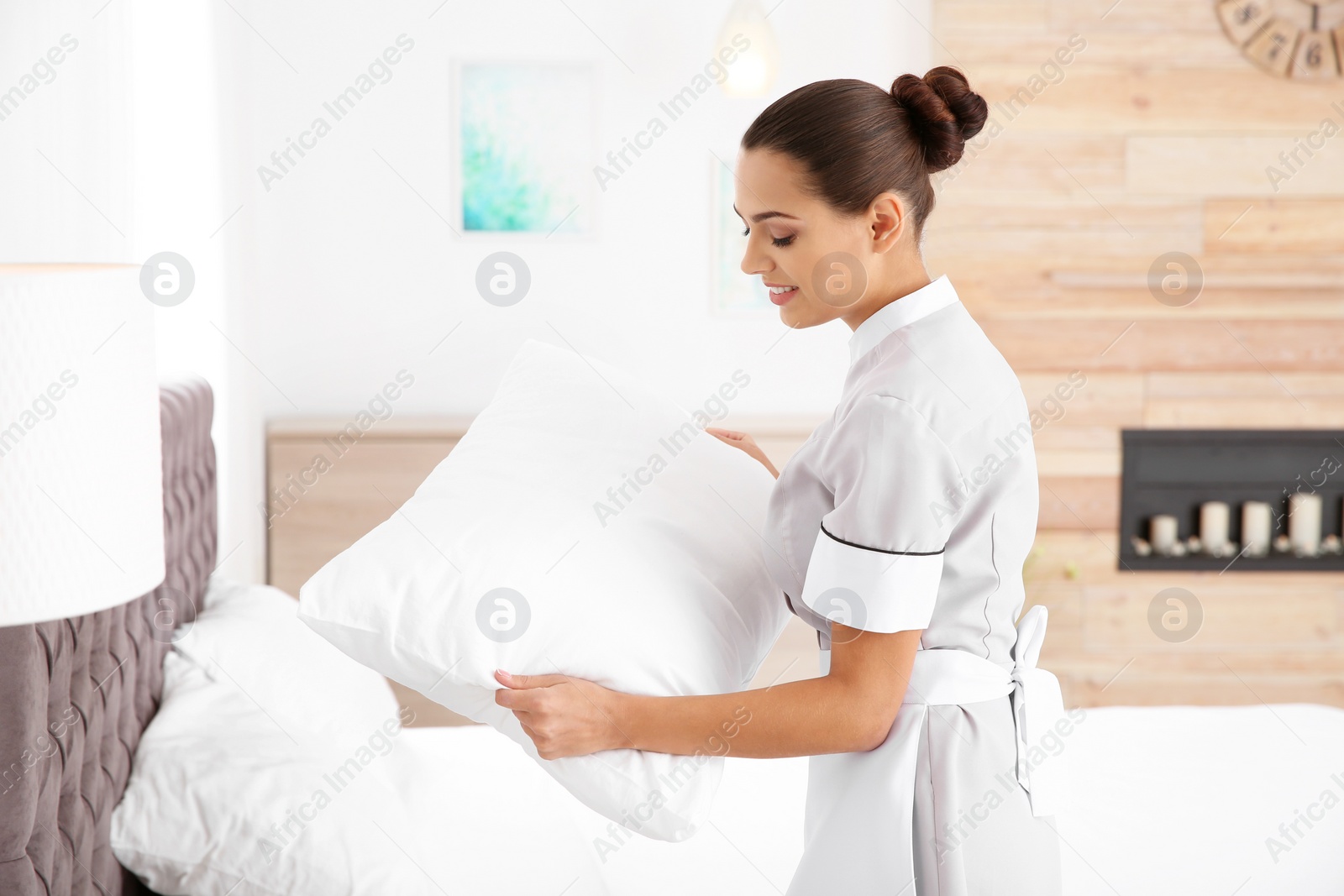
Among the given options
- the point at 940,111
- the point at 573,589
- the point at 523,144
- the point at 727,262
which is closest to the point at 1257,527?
the point at 727,262

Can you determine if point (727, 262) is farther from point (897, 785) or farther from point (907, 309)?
point (897, 785)

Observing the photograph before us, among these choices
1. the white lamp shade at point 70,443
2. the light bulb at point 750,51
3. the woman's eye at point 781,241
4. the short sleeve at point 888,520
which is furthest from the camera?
the light bulb at point 750,51

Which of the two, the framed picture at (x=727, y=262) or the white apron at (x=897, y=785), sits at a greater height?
the framed picture at (x=727, y=262)

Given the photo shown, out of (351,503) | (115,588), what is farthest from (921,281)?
(351,503)

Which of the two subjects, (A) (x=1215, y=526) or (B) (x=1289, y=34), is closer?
(B) (x=1289, y=34)

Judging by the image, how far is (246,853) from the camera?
1.29 m

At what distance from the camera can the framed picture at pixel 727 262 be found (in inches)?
123

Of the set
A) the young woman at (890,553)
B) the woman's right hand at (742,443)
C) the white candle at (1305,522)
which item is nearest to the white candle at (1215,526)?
the white candle at (1305,522)

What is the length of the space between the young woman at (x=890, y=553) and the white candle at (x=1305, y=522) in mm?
2603

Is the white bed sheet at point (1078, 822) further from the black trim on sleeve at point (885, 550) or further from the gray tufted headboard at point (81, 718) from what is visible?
the black trim on sleeve at point (885, 550)

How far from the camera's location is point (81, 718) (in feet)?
3.86

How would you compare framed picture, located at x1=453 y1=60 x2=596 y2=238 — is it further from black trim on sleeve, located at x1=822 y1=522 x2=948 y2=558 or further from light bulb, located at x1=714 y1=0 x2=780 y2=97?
black trim on sleeve, located at x1=822 y1=522 x2=948 y2=558

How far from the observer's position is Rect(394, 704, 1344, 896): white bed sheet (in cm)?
141

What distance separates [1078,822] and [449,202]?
90.7 inches
